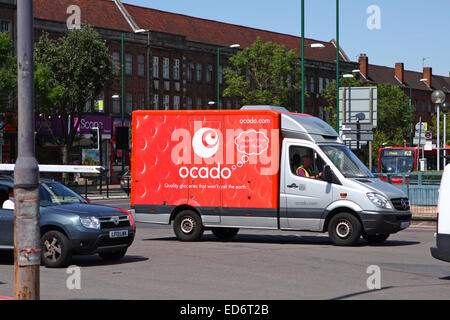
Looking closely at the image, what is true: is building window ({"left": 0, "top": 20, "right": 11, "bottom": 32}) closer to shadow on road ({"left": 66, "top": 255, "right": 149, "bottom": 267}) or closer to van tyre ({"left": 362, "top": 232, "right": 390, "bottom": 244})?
van tyre ({"left": 362, "top": 232, "right": 390, "bottom": 244})

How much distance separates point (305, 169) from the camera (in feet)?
59.6

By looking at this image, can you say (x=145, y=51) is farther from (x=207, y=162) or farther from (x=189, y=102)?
(x=207, y=162)

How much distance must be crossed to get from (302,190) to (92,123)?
4663cm

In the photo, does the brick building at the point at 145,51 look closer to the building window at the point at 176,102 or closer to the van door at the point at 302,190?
the building window at the point at 176,102

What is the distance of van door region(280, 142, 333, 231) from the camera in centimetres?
1791

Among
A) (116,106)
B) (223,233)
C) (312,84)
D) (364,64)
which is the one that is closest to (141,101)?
(116,106)

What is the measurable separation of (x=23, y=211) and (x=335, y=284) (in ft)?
17.4

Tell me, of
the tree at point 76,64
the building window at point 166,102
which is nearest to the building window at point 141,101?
the building window at point 166,102

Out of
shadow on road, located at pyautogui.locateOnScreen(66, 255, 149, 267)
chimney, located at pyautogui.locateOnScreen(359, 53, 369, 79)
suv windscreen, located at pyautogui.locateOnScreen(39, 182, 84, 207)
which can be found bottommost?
shadow on road, located at pyautogui.locateOnScreen(66, 255, 149, 267)

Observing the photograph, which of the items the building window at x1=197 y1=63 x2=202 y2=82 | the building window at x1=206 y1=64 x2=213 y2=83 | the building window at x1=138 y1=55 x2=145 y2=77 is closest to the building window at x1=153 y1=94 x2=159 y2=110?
the building window at x1=138 y1=55 x2=145 y2=77

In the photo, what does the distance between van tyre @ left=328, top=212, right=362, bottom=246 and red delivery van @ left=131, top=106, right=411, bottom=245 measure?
21 millimetres

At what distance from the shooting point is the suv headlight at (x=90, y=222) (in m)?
14.0
